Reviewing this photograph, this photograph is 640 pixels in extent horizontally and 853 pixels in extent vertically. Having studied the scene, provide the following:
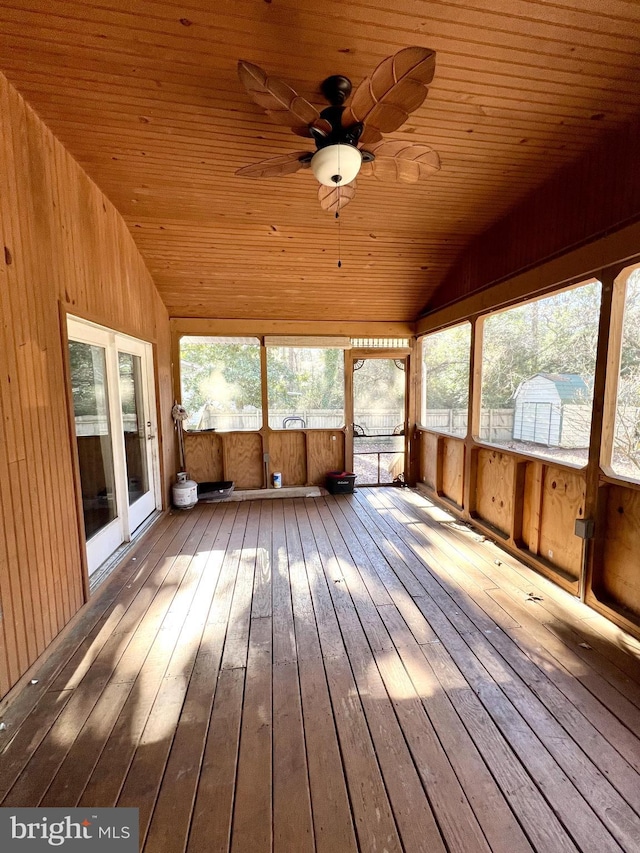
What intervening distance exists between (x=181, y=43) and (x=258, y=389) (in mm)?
3721

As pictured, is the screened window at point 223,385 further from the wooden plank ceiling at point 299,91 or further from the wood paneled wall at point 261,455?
the wooden plank ceiling at point 299,91

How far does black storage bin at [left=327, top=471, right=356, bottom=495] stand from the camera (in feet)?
16.6

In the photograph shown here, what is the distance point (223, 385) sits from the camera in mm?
5141

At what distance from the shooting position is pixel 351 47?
5.71 ft

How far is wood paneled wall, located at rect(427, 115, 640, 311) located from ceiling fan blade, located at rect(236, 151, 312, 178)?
1936mm

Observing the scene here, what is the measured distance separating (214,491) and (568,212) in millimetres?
4678

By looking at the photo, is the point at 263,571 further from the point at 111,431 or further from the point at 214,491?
the point at 214,491

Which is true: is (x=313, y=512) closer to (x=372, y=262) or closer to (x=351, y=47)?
(x=372, y=262)

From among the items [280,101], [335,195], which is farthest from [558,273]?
[280,101]

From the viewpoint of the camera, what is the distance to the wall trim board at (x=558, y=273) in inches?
84.2

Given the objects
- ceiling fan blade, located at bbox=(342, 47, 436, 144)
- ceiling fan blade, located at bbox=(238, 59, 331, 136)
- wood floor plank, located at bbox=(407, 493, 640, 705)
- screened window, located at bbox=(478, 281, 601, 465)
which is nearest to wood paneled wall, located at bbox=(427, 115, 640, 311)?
screened window, located at bbox=(478, 281, 601, 465)

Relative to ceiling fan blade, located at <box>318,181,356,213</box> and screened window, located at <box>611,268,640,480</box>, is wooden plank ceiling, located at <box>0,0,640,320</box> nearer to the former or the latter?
ceiling fan blade, located at <box>318,181,356,213</box>

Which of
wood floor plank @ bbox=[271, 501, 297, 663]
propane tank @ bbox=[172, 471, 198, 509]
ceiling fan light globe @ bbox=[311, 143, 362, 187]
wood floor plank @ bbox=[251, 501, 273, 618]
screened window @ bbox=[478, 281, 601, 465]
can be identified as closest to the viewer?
ceiling fan light globe @ bbox=[311, 143, 362, 187]

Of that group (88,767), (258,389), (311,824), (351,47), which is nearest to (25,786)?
(88,767)
